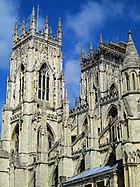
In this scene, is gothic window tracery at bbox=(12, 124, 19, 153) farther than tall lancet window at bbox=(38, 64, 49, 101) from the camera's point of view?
No

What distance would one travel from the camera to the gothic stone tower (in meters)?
47.5

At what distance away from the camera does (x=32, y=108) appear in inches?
2067

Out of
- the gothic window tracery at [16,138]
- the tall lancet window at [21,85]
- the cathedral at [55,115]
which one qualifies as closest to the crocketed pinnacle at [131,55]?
the cathedral at [55,115]

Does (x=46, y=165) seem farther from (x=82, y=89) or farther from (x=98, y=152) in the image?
(x=82, y=89)

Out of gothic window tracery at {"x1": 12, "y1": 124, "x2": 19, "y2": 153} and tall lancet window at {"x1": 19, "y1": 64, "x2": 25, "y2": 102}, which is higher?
tall lancet window at {"x1": 19, "y1": 64, "x2": 25, "y2": 102}

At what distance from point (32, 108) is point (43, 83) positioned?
17.3 feet

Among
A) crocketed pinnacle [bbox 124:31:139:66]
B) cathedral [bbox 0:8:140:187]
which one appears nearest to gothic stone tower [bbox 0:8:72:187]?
cathedral [bbox 0:8:140:187]

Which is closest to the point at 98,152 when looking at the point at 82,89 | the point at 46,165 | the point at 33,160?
the point at 46,165

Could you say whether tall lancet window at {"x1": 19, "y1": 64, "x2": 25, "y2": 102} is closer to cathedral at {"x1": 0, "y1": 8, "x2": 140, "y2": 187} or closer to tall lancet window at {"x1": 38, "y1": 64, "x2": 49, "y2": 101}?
cathedral at {"x1": 0, "y1": 8, "x2": 140, "y2": 187}

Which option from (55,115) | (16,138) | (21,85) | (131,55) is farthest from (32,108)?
(131,55)

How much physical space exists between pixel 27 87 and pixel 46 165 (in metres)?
13.6

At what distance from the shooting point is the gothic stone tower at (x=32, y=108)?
47531 mm

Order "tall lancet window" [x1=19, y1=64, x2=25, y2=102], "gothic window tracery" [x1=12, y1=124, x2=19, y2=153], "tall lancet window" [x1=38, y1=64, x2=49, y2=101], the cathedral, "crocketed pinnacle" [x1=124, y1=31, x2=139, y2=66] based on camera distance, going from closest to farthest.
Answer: "crocketed pinnacle" [x1=124, y1=31, x2=139, y2=66] → the cathedral → "gothic window tracery" [x1=12, y1=124, x2=19, y2=153] → "tall lancet window" [x1=38, y1=64, x2=49, y2=101] → "tall lancet window" [x1=19, y1=64, x2=25, y2=102]

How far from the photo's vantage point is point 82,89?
207 feet
